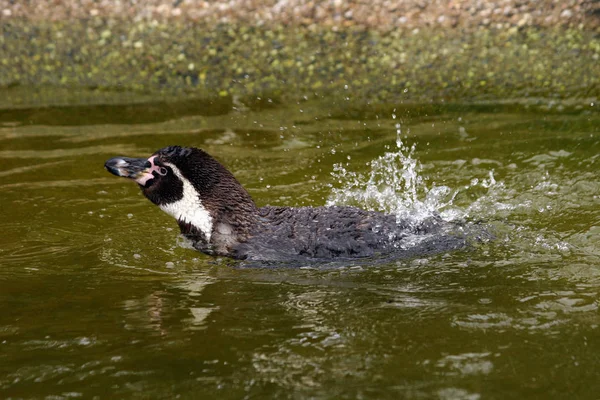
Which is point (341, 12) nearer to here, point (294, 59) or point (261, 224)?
point (294, 59)

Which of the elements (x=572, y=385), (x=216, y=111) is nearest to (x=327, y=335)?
(x=572, y=385)

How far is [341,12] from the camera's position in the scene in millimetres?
13656

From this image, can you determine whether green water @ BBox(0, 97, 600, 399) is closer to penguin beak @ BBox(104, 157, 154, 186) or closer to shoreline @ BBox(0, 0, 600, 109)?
penguin beak @ BBox(104, 157, 154, 186)

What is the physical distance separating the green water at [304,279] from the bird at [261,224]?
170 mm

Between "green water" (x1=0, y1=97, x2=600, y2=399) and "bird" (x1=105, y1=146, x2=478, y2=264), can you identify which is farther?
"bird" (x1=105, y1=146, x2=478, y2=264)

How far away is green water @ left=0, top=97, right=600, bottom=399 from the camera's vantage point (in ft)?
16.6

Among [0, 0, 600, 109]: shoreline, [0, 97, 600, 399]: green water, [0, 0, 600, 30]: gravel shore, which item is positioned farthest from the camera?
[0, 0, 600, 30]: gravel shore

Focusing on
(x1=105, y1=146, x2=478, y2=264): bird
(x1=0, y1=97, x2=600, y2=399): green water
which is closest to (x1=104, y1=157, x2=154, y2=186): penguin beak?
(x1=105, y1=146, x2=478, y2=264): bird

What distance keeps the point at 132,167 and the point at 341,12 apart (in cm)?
710

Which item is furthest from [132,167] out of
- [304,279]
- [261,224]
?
[304,279]

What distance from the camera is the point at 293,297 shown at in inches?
250

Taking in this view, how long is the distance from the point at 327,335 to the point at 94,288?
2143 millimetres

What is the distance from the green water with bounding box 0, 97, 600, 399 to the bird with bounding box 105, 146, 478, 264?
0.56 feet

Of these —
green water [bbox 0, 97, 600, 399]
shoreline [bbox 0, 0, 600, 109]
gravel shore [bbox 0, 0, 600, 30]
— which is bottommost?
green water [bbox 0, 97, 600, 399]
